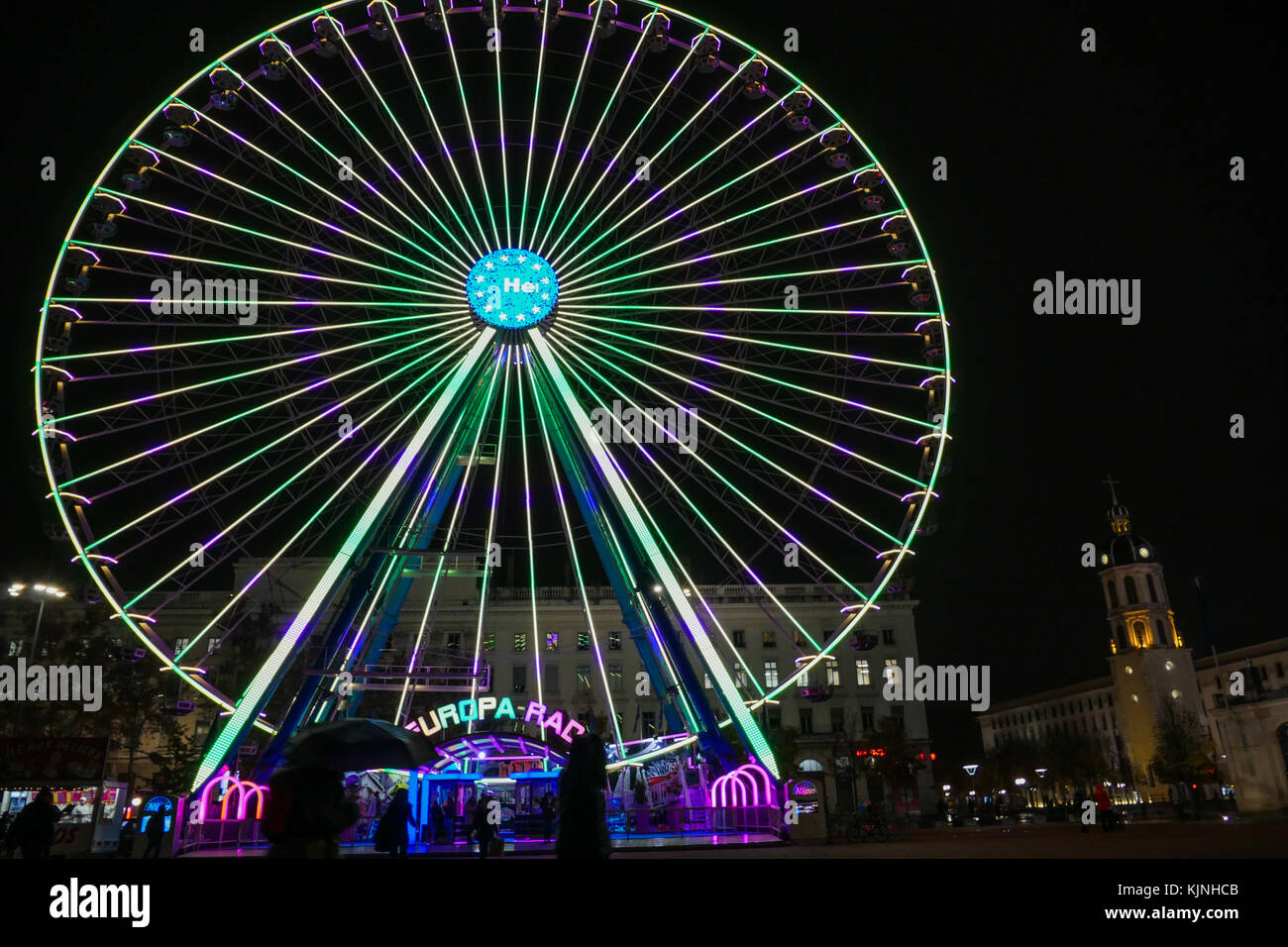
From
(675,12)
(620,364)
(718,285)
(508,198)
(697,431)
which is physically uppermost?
(675,12)

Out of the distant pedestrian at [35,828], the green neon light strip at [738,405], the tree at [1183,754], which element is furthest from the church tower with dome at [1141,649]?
the distant pedestrian at [35,828]

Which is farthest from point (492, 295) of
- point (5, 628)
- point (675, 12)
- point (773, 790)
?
point (5, 628)

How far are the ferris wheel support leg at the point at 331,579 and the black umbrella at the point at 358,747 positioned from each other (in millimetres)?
1689

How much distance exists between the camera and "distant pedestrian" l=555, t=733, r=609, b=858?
9352mm

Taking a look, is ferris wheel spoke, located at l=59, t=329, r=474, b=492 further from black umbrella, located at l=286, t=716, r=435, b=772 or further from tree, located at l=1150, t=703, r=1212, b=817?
tree, located at l=1150, t=703, r=1212, b=817

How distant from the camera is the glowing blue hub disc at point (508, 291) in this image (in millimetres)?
24953

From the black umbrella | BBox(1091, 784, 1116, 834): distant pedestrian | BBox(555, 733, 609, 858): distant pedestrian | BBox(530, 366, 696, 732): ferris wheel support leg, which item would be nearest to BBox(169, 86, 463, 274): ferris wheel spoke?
BBox(530, 366, 696, 732): ferris wheel support leg

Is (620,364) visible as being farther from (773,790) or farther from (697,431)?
(773,790)

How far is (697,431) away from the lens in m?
27.3

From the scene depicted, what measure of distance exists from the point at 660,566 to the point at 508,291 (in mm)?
8351

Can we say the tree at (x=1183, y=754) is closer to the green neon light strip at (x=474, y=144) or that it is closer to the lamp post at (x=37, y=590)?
the green neon light strip at (x=474, y=144)

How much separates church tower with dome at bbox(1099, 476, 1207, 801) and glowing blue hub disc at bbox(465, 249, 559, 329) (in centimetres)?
7344
